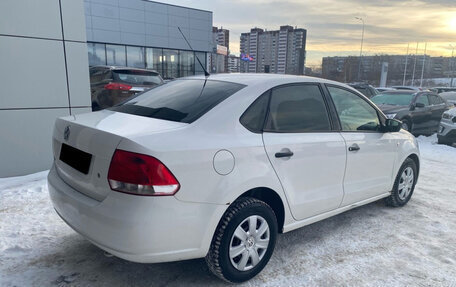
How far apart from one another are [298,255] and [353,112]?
→ 1.71 meters

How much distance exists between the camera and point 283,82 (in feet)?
9.95

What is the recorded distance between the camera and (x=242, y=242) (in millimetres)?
2582

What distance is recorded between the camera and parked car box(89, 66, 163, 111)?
901 centimetres

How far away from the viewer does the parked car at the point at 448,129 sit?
9.08m

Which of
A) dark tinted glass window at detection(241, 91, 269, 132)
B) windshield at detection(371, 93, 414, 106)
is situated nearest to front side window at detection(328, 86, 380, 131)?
dark tinted glass window at detection(241, 91, 269, 132)

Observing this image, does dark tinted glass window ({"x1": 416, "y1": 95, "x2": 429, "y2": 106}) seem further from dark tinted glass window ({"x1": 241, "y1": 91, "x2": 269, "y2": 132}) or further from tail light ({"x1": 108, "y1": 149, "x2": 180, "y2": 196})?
tail light ({"x1": 108, "y1": 149, "x2": 180, "y2": 196})

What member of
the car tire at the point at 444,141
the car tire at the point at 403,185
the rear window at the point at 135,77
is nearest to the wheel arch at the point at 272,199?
the car tire at the point at 403,185

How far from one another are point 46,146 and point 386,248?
16.8 ft

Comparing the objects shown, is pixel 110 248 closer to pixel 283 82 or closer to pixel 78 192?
pixel 78 192

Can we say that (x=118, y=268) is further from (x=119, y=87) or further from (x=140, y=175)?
(x=119, y=87)

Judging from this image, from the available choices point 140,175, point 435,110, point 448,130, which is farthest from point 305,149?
point 435,110

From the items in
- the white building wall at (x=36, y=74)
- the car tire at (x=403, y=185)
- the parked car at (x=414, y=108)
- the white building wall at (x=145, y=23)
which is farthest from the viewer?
the white building wall at (x=145, y=23)

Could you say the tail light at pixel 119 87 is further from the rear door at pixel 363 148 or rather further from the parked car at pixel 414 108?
the parked car at pixel 414 108

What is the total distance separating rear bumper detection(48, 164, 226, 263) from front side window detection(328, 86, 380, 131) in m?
1.83
